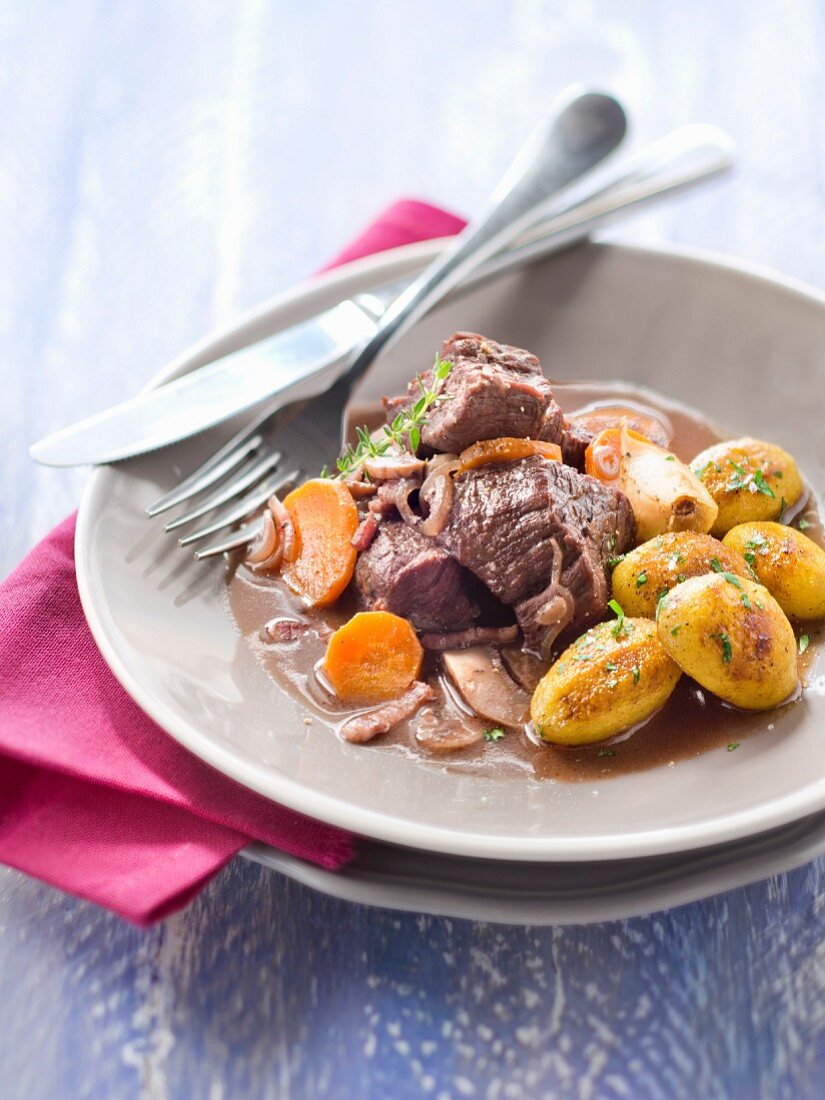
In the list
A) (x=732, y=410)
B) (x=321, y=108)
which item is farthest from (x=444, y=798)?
(x=321, y=108)

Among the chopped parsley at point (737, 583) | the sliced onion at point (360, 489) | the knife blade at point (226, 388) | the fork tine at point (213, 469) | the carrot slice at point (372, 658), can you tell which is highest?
the knife blade at point (226, 388)

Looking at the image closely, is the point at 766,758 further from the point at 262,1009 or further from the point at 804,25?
the point at 804,25

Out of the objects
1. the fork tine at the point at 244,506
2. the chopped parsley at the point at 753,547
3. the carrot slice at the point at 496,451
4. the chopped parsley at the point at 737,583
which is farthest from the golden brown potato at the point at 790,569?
the fork tine at the point at 244,506

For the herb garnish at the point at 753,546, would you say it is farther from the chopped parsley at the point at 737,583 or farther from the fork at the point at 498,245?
the fork at the point at 498,245

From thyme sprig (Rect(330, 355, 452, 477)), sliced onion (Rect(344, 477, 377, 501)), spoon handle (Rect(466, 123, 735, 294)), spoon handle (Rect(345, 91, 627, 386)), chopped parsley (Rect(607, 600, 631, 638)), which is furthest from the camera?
spoon handle (Rect(466, 123, 735, 294))

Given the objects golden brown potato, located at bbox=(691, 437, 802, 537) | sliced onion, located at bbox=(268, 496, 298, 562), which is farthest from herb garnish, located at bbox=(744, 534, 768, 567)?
sliced onion, located at bbox=(268, 496, 298, 562)

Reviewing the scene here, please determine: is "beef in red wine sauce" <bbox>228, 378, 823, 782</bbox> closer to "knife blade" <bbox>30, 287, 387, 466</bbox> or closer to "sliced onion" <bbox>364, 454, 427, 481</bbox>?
"sliced onion" <bbox>364, 454, 427, 481</bbox>
